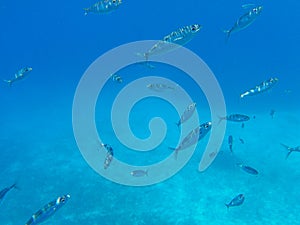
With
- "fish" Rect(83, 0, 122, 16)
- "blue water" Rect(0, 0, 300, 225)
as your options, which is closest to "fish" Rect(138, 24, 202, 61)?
"blue water" Rect(0, 0, 300, 225)

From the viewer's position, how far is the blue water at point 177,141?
43.9ft

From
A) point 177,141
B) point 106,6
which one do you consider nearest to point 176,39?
point 106,6

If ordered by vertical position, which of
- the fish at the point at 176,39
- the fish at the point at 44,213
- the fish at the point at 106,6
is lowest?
the fish at the point at 44,213

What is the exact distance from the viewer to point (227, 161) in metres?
18.0

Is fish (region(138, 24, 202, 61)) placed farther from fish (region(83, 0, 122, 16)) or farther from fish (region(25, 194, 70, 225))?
fish (region(25, 194, 70, 225))

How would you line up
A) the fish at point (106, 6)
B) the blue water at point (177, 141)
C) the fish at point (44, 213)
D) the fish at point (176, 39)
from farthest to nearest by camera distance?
the blue water at point (177, 141)
the fish at point (106, 6)
the fish at point (176, 39)
the fish at point (44, 213)

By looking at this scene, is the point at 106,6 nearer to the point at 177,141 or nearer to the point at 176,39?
the point at 176,39

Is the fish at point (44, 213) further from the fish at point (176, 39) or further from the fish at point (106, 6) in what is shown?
the fish at point (106, 6)

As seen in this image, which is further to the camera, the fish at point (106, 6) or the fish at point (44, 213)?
the fish at point (106, 6)

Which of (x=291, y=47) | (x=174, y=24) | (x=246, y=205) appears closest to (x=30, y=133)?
(x=246, y=205)

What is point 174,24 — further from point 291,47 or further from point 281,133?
point 281,133

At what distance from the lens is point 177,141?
70.5ft

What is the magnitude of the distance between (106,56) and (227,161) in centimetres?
6439

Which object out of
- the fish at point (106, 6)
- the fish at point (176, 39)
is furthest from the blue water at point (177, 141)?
the fish at point (106, 6)
